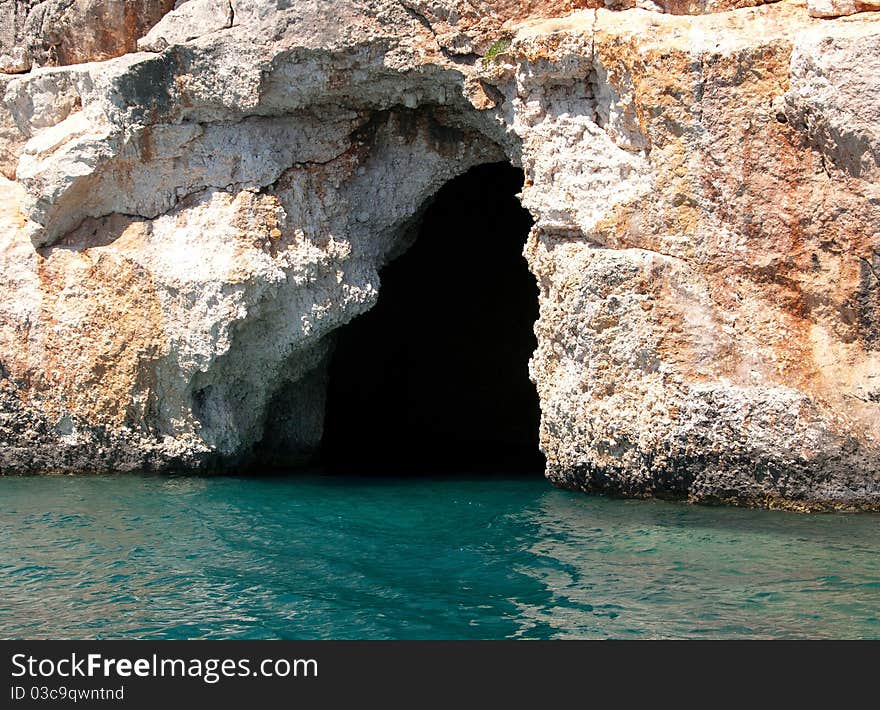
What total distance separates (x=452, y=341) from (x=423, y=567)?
10632 millimetres

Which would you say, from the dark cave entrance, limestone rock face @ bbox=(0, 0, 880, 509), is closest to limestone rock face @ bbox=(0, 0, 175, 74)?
limestone rock face @ bbox=(0, 0, 880, 509)

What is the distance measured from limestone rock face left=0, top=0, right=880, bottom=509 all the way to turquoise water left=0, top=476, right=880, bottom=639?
1.09 m

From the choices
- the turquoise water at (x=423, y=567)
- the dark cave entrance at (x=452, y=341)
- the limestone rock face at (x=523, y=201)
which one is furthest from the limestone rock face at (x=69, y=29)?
the dark cave entrance at (x=452, y=341)

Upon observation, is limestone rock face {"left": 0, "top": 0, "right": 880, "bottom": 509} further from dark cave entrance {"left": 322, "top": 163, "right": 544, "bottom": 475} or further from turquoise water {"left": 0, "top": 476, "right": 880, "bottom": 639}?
dark cave entrance {"left": 322, "top": 163, "right": 544, "bottom": 475}

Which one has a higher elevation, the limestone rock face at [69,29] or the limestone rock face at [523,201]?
the limestone rock face at [69,29]

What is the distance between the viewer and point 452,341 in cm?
1977

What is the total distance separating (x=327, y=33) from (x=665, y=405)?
5.71 m

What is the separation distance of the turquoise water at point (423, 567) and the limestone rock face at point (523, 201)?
109 cm

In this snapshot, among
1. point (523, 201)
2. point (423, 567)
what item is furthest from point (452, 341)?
point (423, 567)

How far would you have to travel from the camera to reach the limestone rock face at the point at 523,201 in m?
10.7

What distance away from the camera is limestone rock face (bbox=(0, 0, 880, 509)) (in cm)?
1071

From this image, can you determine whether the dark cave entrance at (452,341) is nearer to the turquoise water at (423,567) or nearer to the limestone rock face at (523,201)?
the limestone rock face at (523,201)

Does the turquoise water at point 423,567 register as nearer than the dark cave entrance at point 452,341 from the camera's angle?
Yes
